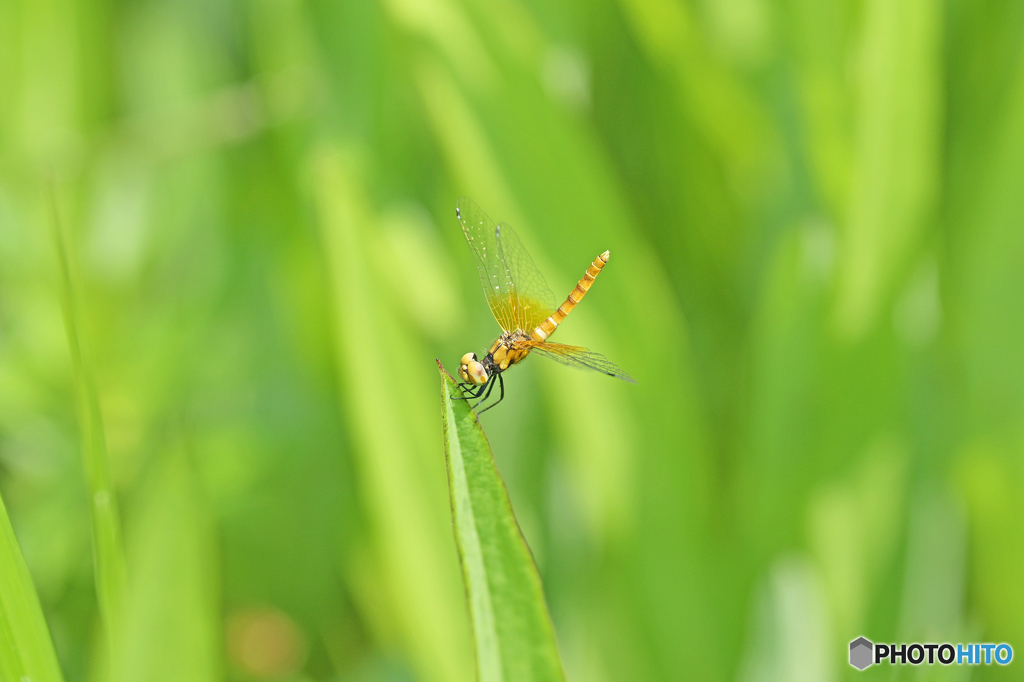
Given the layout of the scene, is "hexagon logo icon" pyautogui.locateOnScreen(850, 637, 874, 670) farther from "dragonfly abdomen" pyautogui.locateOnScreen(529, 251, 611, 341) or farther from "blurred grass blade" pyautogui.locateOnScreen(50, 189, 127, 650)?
"blurred grass blade" pyautogui.locateOnScreen(50, 189, 127, 650)

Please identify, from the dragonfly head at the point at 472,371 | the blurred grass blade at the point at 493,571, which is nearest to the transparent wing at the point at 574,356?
the dragonfly head at the point at 472,371

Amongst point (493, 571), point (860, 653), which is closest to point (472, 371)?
point (493, 571)

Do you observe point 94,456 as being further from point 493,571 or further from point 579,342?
point 579,342

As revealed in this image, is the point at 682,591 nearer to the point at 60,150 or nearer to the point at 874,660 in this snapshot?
the point at 874,660

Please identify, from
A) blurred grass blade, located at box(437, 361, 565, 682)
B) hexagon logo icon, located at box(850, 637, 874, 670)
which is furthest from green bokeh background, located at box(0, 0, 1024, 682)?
blurred grass blade, located at box(437, 361, 565, 682)

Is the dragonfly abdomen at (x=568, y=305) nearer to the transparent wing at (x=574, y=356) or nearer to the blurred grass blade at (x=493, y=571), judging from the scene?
the transparent wing at (x=574, y=356)

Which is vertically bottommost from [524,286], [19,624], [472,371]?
[19,624]

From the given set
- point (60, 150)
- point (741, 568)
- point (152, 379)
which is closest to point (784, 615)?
point (741, 568)
